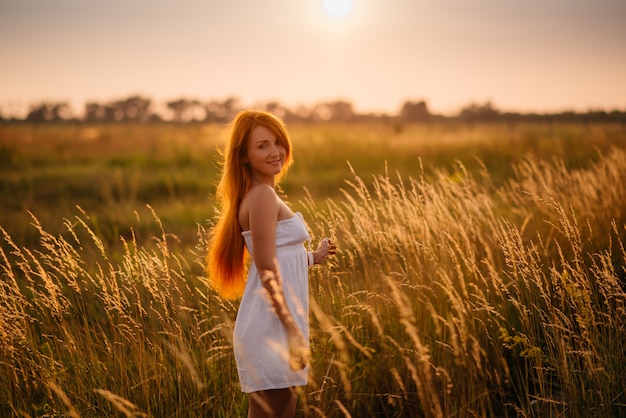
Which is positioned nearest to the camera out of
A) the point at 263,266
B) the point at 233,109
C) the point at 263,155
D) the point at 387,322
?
the point at 263,266

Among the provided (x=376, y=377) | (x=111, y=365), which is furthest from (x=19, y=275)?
(x=376, y=377)

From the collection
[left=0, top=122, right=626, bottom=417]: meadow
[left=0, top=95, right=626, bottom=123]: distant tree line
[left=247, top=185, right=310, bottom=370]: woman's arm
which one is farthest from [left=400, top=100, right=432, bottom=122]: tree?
[left=247, top=185, right=310, bottom=370]: woman's arm

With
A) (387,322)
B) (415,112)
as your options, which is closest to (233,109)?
(415,112)

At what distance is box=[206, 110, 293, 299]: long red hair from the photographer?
296 centimetres

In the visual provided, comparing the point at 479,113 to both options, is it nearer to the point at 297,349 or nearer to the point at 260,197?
the point at 260,197

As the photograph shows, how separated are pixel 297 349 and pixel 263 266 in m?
0.41

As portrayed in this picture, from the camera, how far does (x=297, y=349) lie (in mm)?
2705

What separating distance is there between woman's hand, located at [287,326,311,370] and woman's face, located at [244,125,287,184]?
0.77 m

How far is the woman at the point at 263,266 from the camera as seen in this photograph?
107 inches

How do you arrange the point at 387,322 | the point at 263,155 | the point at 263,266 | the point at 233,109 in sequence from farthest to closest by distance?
the point at 233,109 → the point at 387,322 → the point at 263,155 → the point at 263,266

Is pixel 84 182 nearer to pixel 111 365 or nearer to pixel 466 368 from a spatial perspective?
pixel 111 365

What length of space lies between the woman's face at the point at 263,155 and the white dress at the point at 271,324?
261 mm

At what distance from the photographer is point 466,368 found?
3645mm

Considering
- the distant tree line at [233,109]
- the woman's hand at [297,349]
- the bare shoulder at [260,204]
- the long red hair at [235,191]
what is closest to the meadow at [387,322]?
the woman's hand at [297,349]
